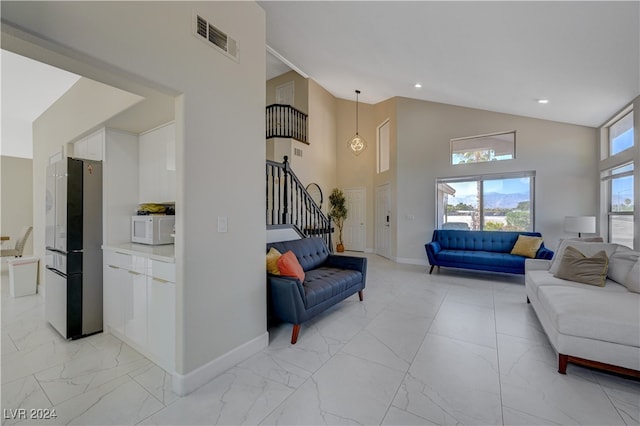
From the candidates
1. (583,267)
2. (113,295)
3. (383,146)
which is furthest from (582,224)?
(113,295)

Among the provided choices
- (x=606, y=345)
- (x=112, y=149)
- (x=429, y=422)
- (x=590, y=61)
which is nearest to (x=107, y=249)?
(x=112, y=149)

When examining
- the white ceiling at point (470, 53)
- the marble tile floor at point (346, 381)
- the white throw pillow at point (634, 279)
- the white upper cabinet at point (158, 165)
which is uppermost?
the white ceiling at point (470, 53)

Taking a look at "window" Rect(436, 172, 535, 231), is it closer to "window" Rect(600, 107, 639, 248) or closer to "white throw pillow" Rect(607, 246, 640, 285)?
"window" Rect(600, 107, 639, 248)

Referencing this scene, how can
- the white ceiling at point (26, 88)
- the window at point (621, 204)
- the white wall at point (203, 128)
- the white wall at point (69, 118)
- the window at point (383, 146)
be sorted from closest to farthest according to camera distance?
the white wall at point (203, 128) < the white wall at point (69, 118) < the white ceiling at point (26, 88) < the window at point (621, 204) < the window at point (383, 146)

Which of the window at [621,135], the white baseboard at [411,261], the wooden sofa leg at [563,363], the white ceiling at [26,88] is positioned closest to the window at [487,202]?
the white baseboard at [411,261]

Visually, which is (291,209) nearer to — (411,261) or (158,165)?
(158,165)

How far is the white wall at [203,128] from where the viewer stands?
145 cm

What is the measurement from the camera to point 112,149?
9.53 ft

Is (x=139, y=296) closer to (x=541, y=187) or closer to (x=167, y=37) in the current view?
(x=167, y=37)

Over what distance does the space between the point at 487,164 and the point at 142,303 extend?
6503 millimetres

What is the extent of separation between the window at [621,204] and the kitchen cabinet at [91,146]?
7.03m

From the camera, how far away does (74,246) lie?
8.94 ft

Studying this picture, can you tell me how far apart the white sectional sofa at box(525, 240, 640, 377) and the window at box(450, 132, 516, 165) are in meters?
3.42

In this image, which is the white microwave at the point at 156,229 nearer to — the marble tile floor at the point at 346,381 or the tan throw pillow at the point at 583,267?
the marble tile floor at the point at 346,381
